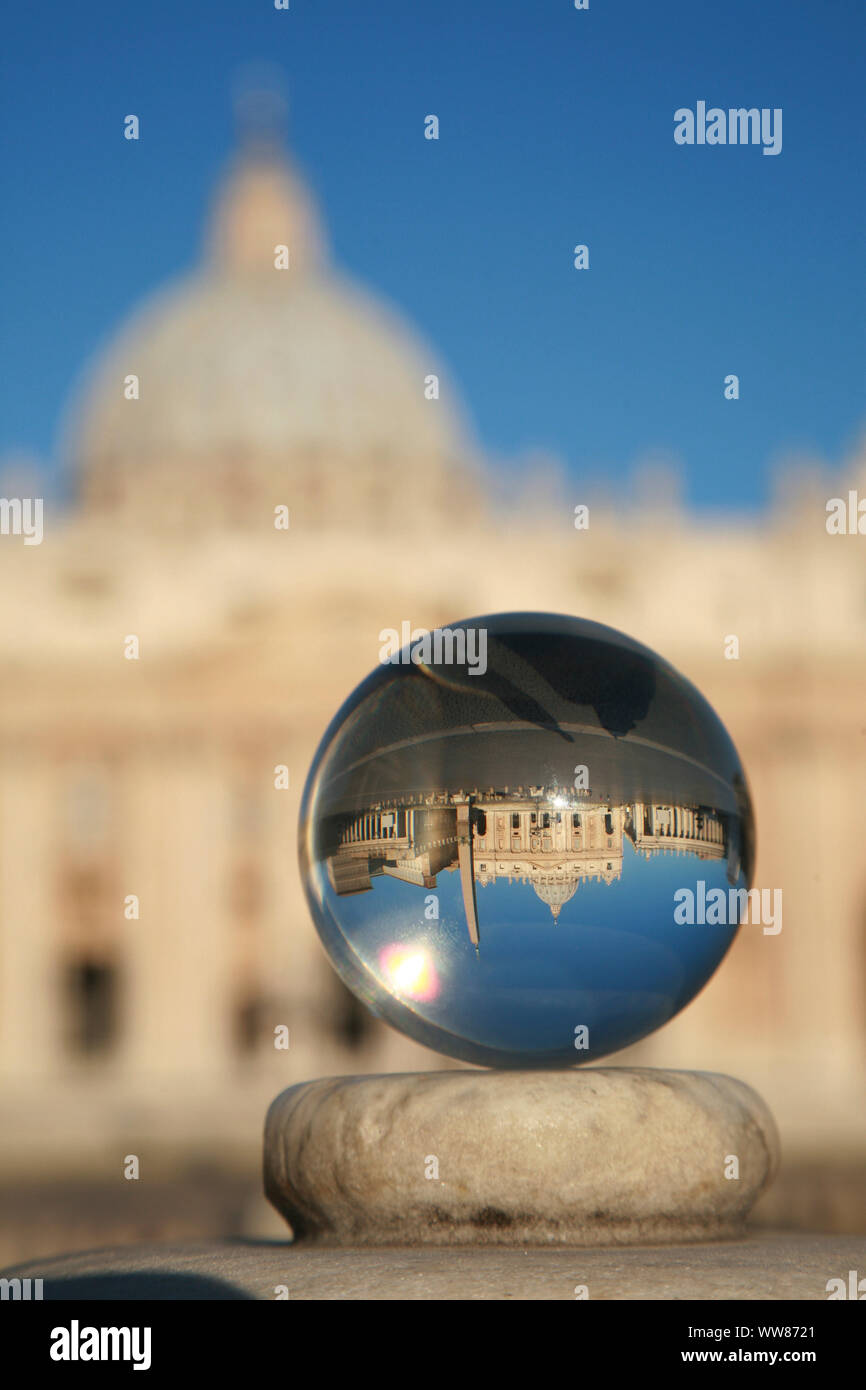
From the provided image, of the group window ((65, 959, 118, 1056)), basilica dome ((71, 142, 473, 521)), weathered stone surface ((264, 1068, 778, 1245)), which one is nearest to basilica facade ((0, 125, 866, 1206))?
window ((65, 959, 118, 1056))

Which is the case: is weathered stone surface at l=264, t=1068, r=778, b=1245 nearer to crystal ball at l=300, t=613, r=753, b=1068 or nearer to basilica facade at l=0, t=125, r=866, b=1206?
crystal ball at l=300, t=613, r=753, b=1068

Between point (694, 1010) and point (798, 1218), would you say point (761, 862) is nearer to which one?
point (694, 1010)

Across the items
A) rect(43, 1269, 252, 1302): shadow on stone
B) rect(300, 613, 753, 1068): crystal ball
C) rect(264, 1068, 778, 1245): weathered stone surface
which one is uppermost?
rect(300, 613, 753, 1068): crystal ball

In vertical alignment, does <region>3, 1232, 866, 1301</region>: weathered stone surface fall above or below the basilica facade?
below

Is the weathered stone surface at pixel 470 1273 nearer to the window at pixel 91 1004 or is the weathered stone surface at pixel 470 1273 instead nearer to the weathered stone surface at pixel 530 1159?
the weathered stone surface at pixel 530 1159

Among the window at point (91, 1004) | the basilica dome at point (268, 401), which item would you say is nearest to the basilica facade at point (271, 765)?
the window at point (91, 1004)

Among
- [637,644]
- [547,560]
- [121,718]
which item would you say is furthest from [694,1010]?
[637,644]

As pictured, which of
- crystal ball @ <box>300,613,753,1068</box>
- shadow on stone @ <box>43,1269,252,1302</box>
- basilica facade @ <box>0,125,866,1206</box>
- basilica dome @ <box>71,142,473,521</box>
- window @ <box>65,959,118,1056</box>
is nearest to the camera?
shadow on stone @ <box>43,1269,252,1302</box>
